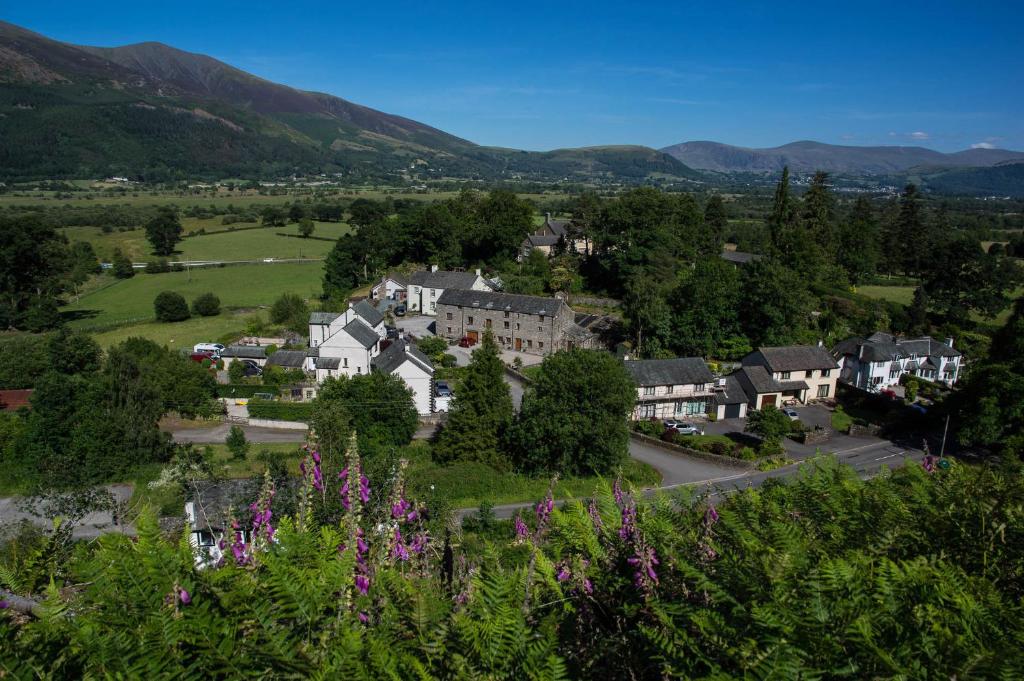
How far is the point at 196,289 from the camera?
7700cm

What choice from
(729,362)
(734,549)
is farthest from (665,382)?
(734,549)

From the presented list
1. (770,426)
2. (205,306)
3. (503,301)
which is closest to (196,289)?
(205,306)

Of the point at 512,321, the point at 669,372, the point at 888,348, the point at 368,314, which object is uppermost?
the point at 368,314

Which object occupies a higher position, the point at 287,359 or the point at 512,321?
the point at 512,321

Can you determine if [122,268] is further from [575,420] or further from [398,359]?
[575,420]

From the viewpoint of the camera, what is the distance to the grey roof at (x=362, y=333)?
45094 millimetres

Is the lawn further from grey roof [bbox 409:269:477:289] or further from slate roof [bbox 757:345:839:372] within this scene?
slate roof [bbox 757:345:839:372]

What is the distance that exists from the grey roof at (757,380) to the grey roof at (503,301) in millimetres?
16094

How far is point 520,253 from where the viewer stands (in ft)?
259

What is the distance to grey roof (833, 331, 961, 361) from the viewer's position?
155ft

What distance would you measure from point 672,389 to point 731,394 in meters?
4.49

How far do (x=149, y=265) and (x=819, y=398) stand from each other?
89.2 meters

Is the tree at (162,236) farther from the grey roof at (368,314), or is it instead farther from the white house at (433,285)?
the grey roof at (368,314)

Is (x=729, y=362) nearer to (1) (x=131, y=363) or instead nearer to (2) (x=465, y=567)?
(1) (x=131, y=363)
